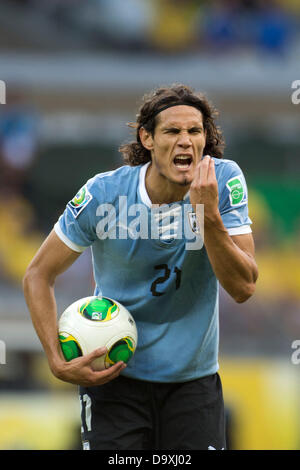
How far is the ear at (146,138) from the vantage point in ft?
14.7

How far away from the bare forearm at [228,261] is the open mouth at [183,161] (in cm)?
49

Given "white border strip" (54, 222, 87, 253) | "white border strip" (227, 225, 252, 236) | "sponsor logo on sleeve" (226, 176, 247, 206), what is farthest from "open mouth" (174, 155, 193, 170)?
"white border strip" (54, 222, 87, 253)

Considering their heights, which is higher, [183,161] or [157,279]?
[183,161]

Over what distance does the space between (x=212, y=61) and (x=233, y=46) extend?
0.47m

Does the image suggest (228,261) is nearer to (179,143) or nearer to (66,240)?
(179,143)

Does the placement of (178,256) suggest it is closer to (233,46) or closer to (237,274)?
(237,274)

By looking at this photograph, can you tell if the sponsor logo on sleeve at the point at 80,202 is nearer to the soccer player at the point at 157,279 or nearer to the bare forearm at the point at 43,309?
the soccer player at the point at 157,279

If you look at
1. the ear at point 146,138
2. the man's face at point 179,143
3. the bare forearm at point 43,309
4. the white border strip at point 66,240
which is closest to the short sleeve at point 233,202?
the man's face at point 179,143

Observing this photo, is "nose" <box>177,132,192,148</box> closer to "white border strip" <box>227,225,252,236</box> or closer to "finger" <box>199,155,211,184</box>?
"finger" <box>199,155,211,184</box>

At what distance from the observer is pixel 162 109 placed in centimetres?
436

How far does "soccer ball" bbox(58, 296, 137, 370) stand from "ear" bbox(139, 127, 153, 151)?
2.95ft

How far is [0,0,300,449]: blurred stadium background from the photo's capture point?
1363 centimetres

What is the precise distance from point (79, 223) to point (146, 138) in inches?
25.1

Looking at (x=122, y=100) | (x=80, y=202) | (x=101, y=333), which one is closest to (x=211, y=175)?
(x=80, y=202)
